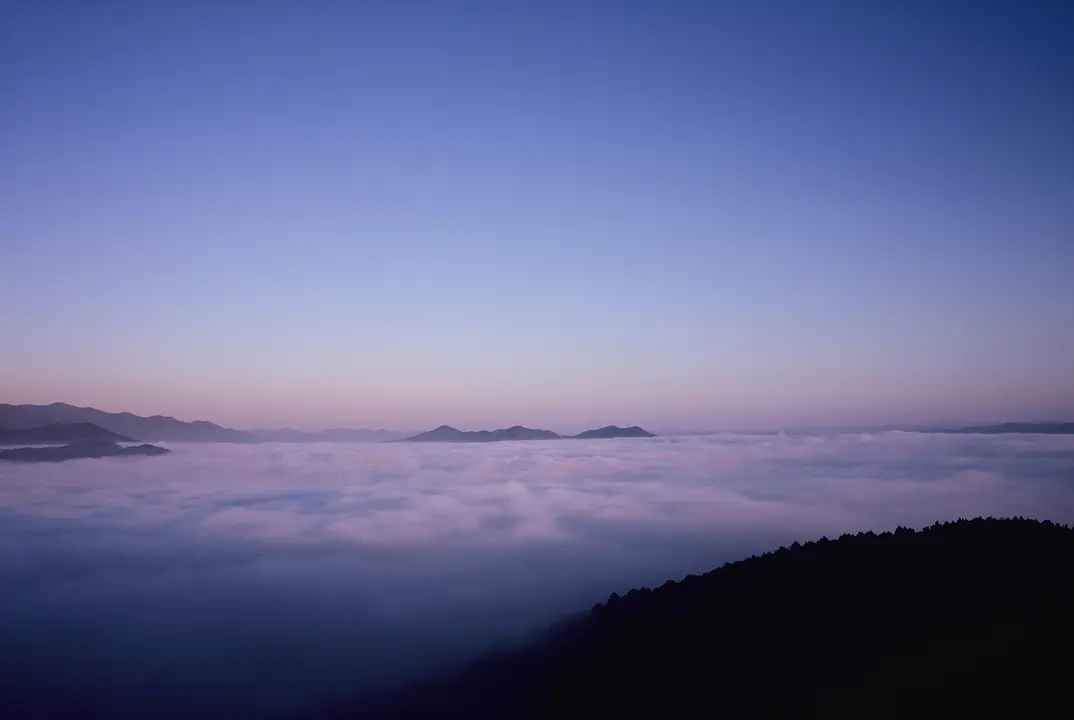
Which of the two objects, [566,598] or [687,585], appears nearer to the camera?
[687,585]

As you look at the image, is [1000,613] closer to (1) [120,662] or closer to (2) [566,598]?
(2) [566,598]

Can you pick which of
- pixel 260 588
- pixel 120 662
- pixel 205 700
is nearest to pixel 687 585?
pixel 205 700

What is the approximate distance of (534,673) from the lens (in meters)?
59.5

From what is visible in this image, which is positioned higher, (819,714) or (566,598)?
(819,714)

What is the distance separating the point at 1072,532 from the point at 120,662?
152049 millimetres

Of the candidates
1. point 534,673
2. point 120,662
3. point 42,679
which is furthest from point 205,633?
point 534,673

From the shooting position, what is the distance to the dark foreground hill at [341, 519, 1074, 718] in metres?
23.6

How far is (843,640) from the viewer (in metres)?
33.2

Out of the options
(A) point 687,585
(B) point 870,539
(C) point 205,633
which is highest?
(B) point 870,539

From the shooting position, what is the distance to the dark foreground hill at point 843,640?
931 inches

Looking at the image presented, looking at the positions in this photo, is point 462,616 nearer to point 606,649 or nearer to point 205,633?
point 205,633

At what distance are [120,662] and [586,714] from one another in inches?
4784

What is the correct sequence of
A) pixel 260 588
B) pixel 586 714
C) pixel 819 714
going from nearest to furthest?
1. pixel 819 714
2. pixel 586 714
3. pixel 260 588

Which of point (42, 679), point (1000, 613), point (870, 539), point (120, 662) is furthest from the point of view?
point (120, 662)
